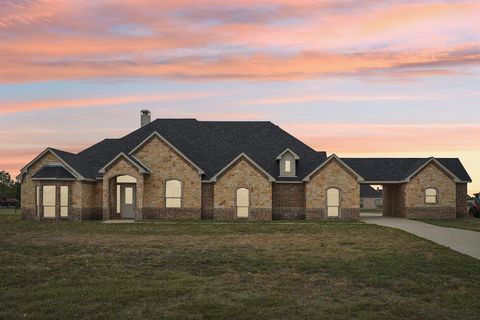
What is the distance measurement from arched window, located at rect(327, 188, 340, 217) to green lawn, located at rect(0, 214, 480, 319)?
67.7 feet

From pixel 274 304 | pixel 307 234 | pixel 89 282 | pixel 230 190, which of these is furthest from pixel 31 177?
pixel 274 304

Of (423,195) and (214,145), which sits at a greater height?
(214,145)

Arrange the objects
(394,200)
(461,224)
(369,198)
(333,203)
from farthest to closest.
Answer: (369,198), (394,200), (333,203), (461,224)

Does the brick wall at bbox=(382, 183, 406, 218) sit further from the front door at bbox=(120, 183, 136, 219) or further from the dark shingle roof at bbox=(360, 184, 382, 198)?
the dark shingle roof at bbox=(360, 184, 382, 198)

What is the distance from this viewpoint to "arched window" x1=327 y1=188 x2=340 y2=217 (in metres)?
44.6

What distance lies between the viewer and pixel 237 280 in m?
14.4

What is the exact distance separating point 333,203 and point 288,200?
367 centimetres

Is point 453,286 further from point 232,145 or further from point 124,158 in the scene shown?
point 232,145

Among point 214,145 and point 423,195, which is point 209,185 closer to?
point 214,145

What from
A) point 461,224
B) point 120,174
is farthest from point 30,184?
point 461,224

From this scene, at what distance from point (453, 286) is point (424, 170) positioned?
1415 inches

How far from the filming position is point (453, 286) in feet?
45.4

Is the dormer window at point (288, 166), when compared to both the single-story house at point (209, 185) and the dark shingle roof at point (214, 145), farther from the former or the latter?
the dark shingle roof at point (214, 145)

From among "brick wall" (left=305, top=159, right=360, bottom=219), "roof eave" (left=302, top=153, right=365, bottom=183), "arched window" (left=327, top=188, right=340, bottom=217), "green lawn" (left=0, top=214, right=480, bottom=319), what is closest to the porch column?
"roof eave" (left=302, top=153, right=365, bottom=183)
